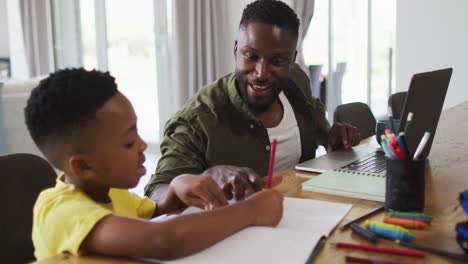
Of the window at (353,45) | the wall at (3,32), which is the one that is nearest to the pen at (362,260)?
the window at (353,45)

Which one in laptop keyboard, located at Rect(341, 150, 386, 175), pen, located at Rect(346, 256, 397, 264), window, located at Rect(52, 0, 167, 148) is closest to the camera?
pen, located at Rect(346, 256, 397, 264)

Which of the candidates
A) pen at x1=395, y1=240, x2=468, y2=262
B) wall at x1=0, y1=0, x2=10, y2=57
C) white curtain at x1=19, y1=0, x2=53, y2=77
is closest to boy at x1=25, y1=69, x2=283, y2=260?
pen at x1=395, y1=240, x2=468, y2=262

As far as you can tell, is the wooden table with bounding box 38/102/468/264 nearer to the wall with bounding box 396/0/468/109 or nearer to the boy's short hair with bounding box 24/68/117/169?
the boy's short hair with bounding box 24/68/117/169

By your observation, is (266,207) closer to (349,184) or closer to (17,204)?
(349,184)

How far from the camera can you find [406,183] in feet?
3.32

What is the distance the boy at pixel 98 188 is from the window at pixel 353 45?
3.69 m

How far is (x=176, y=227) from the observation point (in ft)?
2.72

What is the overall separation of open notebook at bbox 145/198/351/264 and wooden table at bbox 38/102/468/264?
3 centimetres

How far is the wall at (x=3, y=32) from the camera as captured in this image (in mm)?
6398

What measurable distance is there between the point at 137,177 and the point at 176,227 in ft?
0.69

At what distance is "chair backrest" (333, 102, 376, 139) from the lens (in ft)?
7.90

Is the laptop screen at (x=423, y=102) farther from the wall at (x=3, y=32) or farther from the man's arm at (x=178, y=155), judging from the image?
the wall at (x=3, y=32)

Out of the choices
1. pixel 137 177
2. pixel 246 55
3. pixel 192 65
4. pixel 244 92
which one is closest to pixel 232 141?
pixel 244 92

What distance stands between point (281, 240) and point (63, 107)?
17.5 inches
